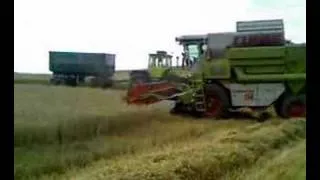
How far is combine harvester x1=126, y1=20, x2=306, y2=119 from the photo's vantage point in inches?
535

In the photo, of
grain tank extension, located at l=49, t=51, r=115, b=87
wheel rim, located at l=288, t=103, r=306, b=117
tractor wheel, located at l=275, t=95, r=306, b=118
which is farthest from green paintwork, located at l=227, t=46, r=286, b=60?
grain tank extension, located at l=49, t=51, r=115, b=87

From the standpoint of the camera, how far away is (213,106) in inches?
560

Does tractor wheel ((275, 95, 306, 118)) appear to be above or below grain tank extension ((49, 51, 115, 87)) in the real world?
below

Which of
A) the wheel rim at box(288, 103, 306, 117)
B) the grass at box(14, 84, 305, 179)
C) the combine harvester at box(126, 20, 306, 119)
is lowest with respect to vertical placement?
the grass at box(14, 84, 305, 179)

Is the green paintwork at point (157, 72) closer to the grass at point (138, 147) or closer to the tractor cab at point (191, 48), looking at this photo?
the tractor cab at point (191, 48)

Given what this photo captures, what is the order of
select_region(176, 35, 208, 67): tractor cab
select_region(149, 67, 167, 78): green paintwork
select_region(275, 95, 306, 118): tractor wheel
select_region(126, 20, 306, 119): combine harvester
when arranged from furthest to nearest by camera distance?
select_region(149, 67, 167, 78): green paintwork
select_region(176, 35, 208, 67): tractor cab
select_region(126, 20, 306, 119): combine harvester
select_region(275, 95, 306, 118): tractor wheel

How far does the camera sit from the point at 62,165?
6.72 metres

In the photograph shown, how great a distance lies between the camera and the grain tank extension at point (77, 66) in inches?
1448

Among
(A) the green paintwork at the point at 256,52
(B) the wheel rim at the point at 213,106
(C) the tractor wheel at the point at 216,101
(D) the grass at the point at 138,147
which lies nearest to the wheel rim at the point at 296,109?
(D) the grass at the point at 138,147

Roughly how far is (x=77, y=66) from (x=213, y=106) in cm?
2384

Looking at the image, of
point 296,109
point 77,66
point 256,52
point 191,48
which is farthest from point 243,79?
point 77,66

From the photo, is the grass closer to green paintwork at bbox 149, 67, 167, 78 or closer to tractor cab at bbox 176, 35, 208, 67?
tractor cab at bbox 176, 35, 208, 67
